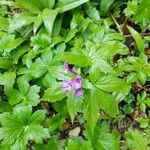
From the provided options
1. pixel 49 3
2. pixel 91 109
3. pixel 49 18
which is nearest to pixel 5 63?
pixel 49 18

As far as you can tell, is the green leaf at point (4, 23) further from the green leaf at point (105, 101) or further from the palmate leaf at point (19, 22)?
the green leaf at point (105, 101)

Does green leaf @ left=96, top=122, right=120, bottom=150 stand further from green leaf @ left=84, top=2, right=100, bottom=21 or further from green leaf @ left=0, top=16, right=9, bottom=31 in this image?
green leaf @ left=0, top=16, right=9, bottom=31

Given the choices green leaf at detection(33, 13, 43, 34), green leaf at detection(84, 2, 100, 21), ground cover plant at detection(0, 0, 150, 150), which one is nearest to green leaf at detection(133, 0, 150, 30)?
ground cover plant at detection(0, 0, 150, 150)

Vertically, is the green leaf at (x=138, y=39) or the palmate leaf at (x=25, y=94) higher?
the green leaf at (x=138, y=39)

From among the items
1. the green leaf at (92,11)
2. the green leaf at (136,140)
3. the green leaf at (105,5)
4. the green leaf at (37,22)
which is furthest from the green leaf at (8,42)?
the green leaf at (136,140)

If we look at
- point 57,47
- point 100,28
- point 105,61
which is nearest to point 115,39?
point 100,28

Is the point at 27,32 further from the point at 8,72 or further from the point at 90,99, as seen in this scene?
the point at 90,99

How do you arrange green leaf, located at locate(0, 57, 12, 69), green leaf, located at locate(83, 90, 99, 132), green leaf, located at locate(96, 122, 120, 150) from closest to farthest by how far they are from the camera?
Result: green leaf, located at locate(83, 90, 99, 132)
green leaf, located at locate(96, 122, 120, 150)
green leaf, located at locate(0, 57, 12, 69)
